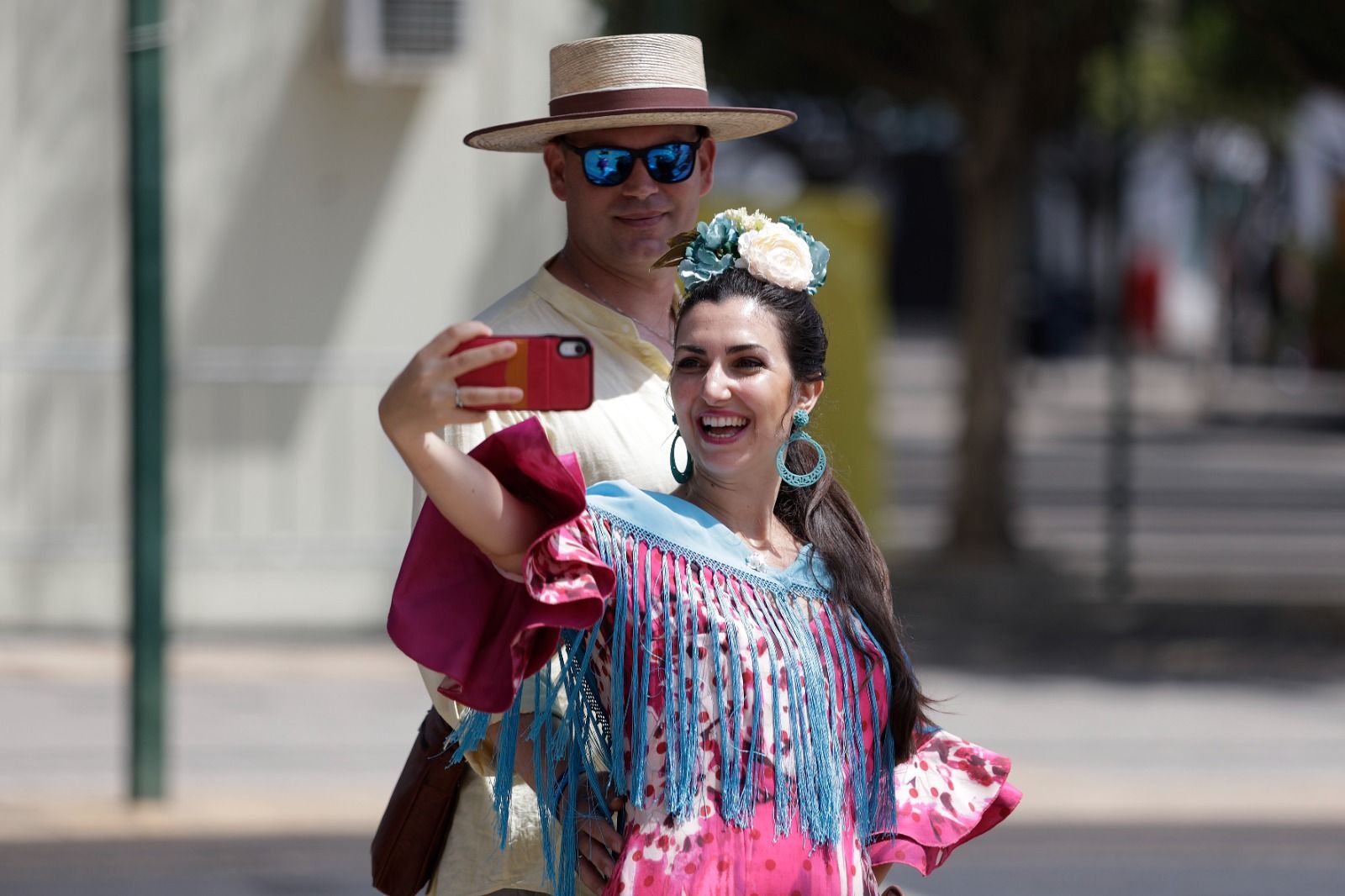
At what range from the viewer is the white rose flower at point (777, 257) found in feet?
9.86

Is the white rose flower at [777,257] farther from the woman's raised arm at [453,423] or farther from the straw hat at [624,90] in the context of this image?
the woman's raised arm at [453,423]

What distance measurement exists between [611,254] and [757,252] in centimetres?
48

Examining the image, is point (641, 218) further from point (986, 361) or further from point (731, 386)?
point (986, 361)

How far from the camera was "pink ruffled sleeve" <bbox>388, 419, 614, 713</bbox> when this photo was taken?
2707mm

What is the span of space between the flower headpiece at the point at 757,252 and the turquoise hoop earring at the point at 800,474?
0.61 ft

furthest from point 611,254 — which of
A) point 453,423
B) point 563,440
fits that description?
point 453,423

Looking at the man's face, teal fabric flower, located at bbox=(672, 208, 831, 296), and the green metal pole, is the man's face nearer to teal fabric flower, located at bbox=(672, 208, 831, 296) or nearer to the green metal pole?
teal fabric flower, located at bbox=(672, 208, 831, 296)

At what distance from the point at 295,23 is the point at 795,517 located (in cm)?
802

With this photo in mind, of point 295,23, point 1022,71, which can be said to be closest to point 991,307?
point 1022,71

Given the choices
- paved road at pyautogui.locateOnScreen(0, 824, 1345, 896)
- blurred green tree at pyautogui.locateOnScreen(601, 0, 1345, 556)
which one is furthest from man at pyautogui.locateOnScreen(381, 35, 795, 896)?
blurred green tree at pyautogui.locateOnScreen(601, 0, 1345, 556)

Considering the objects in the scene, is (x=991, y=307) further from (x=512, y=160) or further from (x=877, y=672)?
(x=877, y=672)

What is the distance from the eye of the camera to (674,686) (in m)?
2.85

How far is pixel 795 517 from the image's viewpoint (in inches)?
123

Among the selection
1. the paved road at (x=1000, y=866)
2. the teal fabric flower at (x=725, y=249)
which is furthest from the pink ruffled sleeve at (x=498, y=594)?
the paved road at (x=1000, y=866)
